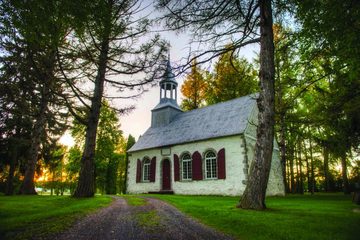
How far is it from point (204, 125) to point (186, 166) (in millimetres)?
3523

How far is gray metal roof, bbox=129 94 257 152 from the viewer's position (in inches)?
675

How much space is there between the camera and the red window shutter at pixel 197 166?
17531 millimetres

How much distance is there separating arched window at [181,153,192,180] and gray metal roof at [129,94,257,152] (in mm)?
1287

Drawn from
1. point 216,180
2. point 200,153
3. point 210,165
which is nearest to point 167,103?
point 200,153

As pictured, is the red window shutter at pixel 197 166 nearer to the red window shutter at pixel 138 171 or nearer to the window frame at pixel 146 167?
the window frame at pixel 146 167

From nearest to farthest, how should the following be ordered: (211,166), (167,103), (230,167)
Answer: (230,167) → (211,166) → (167,103)

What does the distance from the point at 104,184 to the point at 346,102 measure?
96.7ft

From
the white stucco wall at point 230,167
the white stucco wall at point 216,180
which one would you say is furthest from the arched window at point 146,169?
the white stucco wall at point 230,167

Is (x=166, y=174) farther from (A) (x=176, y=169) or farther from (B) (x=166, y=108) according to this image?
(B) (x=166, y=108)

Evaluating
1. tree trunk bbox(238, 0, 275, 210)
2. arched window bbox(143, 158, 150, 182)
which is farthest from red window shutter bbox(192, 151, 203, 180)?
tree trunk bbox(238, 0, 275, 210)

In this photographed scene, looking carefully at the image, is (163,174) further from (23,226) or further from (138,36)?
(23,226)

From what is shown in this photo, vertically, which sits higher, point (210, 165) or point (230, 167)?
point (210, 165)

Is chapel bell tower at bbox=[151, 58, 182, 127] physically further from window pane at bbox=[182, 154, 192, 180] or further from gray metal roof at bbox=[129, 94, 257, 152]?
window pane at bbox=[182, 154, 192, 180]

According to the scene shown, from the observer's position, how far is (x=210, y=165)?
17.3 metres
